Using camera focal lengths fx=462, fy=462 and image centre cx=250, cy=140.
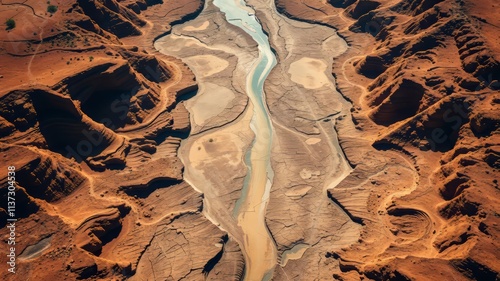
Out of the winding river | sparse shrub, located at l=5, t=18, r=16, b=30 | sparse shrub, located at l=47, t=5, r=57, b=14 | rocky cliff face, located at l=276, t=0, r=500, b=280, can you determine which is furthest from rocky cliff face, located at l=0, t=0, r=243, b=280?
rocky cliff face, located at l=276, t=0, r=500, b=280

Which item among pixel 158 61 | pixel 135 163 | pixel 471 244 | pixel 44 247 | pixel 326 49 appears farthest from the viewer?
pixel 326 49

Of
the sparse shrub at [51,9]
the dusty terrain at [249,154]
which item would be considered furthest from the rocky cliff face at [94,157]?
the sparse shrub at [51,9]

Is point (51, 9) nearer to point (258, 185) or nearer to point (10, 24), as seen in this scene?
point (10, 24)

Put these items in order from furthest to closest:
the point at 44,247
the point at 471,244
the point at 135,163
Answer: the point at 135,163 < the point at 44,247 < the point at 471,244

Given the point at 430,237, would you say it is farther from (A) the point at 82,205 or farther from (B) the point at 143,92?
(B) the point at 143,92

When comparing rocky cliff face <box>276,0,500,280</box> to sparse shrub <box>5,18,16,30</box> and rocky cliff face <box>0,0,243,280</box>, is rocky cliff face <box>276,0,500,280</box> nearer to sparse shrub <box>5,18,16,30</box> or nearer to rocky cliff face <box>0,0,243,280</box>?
rocky cliff face <box>0,0,243,280</box>

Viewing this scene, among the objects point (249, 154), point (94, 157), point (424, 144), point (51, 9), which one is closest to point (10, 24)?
point (51, 9)

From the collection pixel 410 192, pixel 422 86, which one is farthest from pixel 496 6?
pixel 410 192
